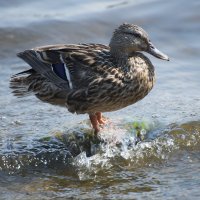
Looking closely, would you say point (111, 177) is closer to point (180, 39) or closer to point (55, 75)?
point (55, 75)

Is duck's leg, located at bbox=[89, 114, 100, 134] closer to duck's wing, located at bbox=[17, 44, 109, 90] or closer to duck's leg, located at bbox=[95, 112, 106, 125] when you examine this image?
duck's leg, located at bbox=[95, 112, 106, 125]

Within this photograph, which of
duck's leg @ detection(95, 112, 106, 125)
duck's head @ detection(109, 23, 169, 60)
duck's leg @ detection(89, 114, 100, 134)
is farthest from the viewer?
duck's leg @ detection(95, 112, 106, 125)

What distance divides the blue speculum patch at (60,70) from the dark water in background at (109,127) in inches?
28.6

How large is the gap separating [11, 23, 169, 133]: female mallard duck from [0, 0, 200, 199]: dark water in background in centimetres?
49

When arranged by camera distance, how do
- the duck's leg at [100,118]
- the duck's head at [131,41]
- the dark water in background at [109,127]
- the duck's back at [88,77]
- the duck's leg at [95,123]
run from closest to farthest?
the dark water in background at [109,127]
the duck's back at [88,77]
the duck's head at [131,41]
the duck's leg at [95,123]
the duck's leg at [100,118]

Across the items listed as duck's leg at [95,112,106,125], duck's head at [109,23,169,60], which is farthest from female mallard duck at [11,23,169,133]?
duck's leg at [95,112,106,125]

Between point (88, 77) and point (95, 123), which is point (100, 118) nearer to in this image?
point (95, 123)

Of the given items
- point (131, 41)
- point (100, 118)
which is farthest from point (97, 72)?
point (100, 118)

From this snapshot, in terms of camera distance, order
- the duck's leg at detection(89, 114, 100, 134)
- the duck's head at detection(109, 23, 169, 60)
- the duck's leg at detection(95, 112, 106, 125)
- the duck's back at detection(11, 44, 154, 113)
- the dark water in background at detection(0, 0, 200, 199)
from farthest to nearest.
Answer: the duck's leg at detection(95, 112, 106, 125)
the duck's leg at detection(89, 114, 100, 134)
the duck's head at detection(109, 23, 169, 60)
the duck's back at detection(11, 44, 154, 113)
the dark water in background at detection(0, 0, 200, 199)

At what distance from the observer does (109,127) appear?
7.26 metres

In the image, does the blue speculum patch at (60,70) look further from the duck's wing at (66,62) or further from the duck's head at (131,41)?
the duck's head at (131,41)

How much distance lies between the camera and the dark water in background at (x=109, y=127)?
620 centimetres

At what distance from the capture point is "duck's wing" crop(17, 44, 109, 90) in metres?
6.71

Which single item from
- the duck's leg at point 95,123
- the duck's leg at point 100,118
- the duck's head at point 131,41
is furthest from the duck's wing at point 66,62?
the duck's leg at point 100,118
